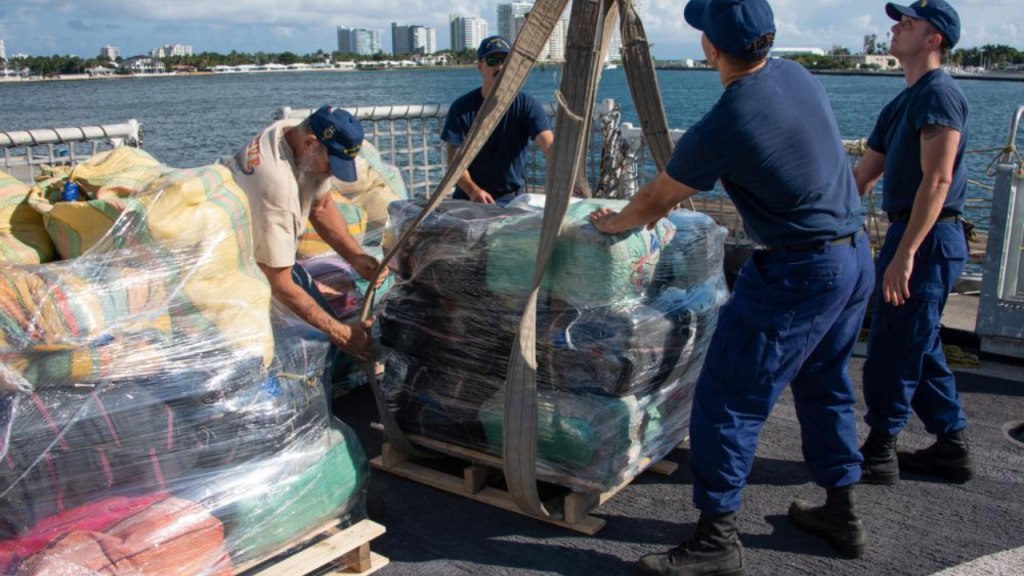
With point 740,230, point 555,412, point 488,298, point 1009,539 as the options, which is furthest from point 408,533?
point 740,230

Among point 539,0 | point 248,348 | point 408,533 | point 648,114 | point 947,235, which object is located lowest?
point 408,533

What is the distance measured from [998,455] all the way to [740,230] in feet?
11.5

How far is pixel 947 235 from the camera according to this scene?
3682 millimetres

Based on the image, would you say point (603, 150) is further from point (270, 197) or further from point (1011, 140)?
point (270, 197)

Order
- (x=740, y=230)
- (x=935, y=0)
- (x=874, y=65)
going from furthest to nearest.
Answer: (x=874, y=65) → (x=740, y=230) → (x=935, y=0)

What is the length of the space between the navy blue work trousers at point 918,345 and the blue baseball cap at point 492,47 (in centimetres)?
234

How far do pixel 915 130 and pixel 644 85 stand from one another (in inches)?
45.1

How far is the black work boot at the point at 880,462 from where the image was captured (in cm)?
381

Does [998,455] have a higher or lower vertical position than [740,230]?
lower

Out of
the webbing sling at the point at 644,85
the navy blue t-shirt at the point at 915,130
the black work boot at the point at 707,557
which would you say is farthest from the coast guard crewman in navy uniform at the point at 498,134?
the black work boot at the point at 707,557

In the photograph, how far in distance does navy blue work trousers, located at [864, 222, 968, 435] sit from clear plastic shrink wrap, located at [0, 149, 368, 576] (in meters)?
2.27

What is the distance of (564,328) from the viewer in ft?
11.1

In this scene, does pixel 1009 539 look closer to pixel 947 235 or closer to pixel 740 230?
pixel 947 235

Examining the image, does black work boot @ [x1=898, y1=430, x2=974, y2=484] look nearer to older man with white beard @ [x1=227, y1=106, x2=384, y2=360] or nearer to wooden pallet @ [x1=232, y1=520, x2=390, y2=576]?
wooden pallet @ [x1=232, y1=520, x2=390, y2=576]
